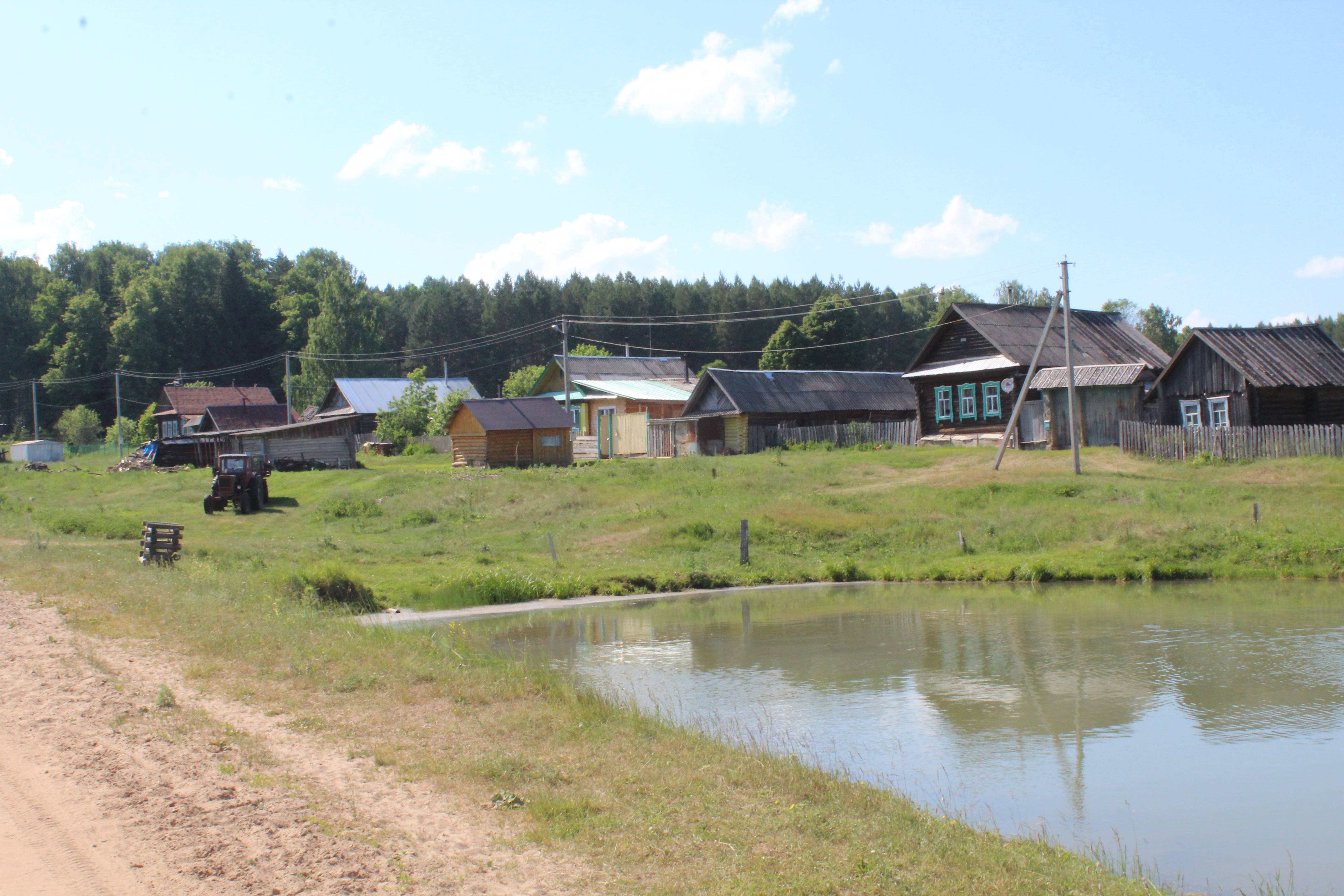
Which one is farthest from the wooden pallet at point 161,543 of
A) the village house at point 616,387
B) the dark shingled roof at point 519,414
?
the village house at point 616,387

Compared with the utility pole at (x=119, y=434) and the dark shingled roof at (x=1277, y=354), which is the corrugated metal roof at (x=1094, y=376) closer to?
the dark shingled roof at (x=1277, y=354)

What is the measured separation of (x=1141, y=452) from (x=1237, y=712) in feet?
78.2

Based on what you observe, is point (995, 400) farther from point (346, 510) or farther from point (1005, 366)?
point (346, 510)

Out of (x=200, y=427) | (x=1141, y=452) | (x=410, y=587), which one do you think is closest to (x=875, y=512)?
(x=1141, y=452)

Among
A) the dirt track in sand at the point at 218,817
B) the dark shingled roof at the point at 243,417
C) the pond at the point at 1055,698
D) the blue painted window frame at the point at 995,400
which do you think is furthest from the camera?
the dark shingled roof at the point at 243,417

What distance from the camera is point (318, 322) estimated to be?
88812 mm

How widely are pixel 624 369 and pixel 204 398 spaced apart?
125ft

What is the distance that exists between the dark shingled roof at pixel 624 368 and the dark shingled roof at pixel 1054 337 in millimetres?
24147

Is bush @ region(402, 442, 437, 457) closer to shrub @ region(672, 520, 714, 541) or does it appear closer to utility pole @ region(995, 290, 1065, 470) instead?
shrub @ region(672, 520, 714, 541)

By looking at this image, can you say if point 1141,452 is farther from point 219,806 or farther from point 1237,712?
point 219,806

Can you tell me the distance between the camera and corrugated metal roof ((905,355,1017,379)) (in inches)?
1618

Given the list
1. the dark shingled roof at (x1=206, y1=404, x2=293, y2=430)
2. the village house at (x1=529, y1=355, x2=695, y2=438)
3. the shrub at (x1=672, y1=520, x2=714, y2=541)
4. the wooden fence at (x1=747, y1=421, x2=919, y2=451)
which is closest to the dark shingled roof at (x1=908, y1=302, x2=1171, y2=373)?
the wooden fence at (x1=747, y1=421, x2=919, y2=451)

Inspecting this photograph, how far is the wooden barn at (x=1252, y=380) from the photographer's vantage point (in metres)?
34.1

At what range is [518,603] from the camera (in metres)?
21.6
